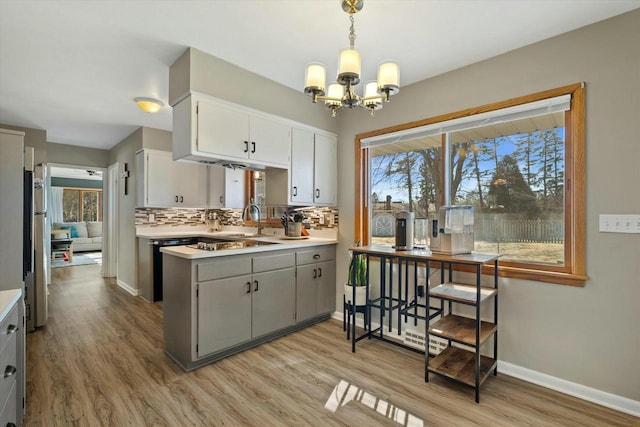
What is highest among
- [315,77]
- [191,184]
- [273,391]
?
[315,77]

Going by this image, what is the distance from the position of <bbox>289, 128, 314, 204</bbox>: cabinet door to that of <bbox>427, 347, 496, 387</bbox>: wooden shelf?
1.96 meters

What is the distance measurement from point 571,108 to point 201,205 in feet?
15.6

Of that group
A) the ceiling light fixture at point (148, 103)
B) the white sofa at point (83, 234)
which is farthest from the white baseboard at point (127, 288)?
the white sofa at point (83, 234)

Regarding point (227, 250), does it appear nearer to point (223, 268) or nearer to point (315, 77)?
point (223, 268)

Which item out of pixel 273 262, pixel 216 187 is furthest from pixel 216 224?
pixel 273 262

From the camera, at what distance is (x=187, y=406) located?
2035 millimetres

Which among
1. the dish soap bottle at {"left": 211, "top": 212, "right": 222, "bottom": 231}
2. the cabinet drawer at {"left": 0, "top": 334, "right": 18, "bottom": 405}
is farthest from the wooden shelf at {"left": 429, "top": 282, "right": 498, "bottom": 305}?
the dish soap bottle at {"left": 211, "top": 212, "right": 222, "bottom": 231}

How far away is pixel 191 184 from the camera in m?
5.05

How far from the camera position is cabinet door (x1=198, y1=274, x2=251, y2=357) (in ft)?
8.17

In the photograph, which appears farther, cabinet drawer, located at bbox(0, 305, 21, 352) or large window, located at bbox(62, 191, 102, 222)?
large window, located at bbox(62, 191, 102, 222)

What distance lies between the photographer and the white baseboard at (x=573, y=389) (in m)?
1.98

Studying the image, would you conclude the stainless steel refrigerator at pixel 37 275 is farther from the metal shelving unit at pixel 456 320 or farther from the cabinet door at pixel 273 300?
the metal shelving unit at pixel 456 320

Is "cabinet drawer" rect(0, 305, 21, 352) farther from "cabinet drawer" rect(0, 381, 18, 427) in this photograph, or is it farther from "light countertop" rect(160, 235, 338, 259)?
"light countertop" rect(160, 235, 338, 259)

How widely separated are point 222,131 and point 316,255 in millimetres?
1621
